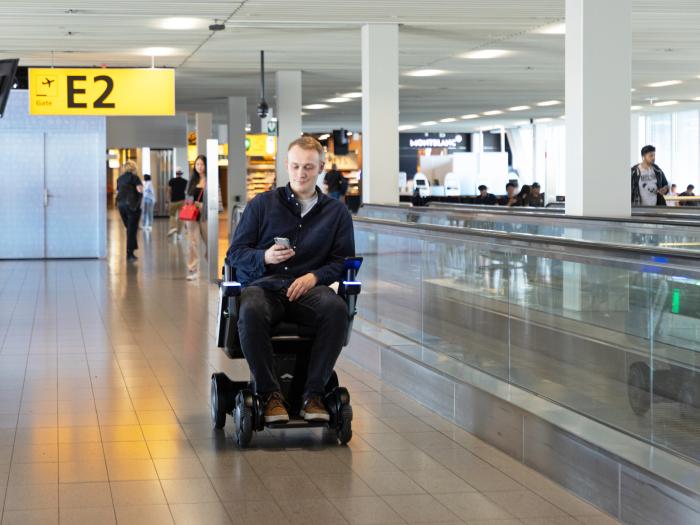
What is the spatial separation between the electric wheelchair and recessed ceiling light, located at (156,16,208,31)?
858 centimetres

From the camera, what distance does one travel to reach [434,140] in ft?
146

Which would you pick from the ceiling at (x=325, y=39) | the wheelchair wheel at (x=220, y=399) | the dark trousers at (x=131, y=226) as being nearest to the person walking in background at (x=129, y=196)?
the dark trousers at (x=131, y=226)

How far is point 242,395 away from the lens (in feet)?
19.0

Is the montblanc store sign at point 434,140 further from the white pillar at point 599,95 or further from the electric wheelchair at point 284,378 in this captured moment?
the electric wheelchair at point 284,378

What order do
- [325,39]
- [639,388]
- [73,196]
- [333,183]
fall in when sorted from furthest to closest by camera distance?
[333,183] < [73,196] < [325,39] < [639,388]

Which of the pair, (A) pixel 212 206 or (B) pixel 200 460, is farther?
(A) pixel 212 206

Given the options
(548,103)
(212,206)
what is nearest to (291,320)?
(212,206)

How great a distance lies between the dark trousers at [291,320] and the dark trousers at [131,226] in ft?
49.3

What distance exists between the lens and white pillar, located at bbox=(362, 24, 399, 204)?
14484 millimetres

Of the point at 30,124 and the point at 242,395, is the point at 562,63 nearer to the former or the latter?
the point at 30,124

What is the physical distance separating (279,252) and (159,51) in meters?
12.3

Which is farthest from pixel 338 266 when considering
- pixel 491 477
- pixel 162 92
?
pixel 162 92

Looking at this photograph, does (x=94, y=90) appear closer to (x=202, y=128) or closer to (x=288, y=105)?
(x=288, y=105)

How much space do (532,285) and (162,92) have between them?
12604 mm
